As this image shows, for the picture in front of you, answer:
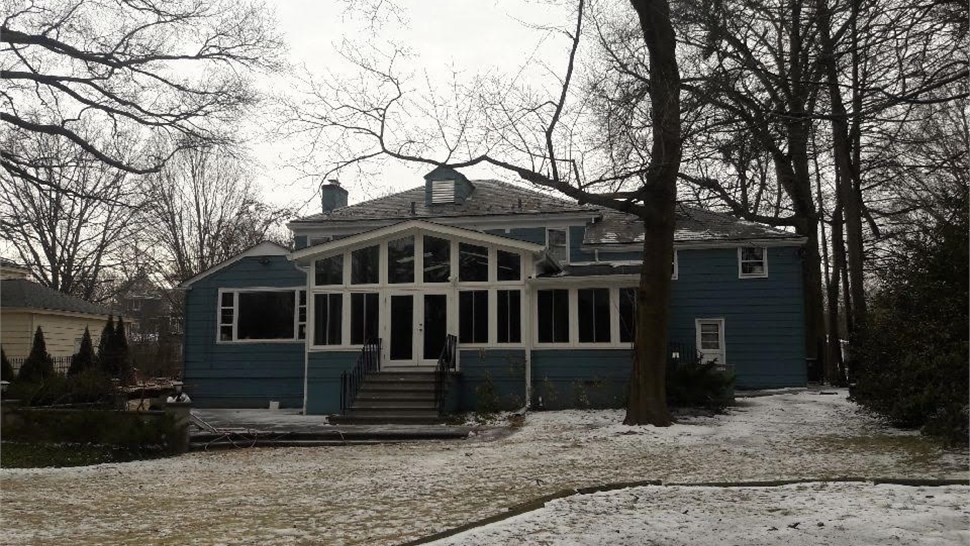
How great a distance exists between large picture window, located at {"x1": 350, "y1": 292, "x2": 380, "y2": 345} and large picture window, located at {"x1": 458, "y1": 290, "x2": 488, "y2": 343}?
1961 mm

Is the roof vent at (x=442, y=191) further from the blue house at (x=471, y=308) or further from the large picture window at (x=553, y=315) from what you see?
the large picture window at (x=553, y=315)

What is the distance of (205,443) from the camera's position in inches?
514

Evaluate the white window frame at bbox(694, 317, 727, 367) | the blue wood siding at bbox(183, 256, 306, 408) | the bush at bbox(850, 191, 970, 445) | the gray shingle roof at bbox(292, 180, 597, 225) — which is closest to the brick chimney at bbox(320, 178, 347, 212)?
the gray shingle roof at bbox(292, 180, 597, 225)

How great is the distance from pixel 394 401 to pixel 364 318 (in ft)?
8.71

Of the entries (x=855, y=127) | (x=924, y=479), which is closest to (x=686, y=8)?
(x=855, y=127)

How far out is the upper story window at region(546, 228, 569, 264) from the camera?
22438mm

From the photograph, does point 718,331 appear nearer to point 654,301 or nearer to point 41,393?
point 654,301

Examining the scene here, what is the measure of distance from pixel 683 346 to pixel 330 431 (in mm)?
10571

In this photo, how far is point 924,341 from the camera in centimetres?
1048

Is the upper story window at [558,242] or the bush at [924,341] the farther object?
the upper story window at [558,242]

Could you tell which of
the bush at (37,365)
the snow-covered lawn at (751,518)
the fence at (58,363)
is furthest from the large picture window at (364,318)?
the fence at (58,363)

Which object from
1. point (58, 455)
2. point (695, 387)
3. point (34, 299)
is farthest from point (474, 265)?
point (34, 299)

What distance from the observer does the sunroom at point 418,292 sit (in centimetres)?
1742

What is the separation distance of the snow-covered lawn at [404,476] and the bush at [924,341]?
51cm
